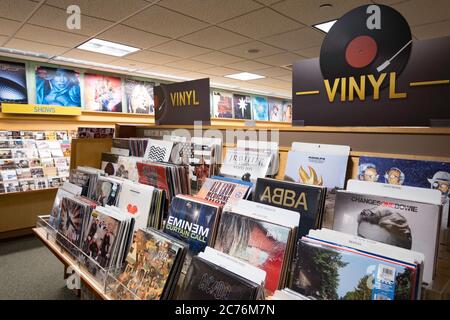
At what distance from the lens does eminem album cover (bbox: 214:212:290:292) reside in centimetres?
90

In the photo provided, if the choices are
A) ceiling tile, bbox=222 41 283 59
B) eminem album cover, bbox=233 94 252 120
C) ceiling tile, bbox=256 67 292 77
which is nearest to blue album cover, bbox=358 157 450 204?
ceiling tile, bbox=222 41 283 59

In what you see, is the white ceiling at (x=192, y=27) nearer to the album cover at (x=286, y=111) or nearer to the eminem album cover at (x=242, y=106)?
the eminem album cover at (x=242, y=106)

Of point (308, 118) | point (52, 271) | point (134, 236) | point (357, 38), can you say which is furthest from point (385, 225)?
point (52, 271)

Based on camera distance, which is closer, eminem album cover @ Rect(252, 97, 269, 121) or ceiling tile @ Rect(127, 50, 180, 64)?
ceiling tile @ Rect(127, 50, 180, 64)

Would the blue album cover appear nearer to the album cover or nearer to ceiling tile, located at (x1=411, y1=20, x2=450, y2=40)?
ceiling tile, located at (x1=411, y1=20, x2=450, y2=40)

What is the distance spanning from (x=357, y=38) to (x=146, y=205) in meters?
1.11

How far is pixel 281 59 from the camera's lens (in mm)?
4840

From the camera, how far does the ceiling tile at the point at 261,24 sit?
2979 millimetres

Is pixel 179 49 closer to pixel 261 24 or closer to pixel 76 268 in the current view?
pixel 261 24

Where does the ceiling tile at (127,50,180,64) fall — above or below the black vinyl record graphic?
above

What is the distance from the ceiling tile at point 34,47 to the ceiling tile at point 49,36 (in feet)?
0.62

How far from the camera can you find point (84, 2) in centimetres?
264

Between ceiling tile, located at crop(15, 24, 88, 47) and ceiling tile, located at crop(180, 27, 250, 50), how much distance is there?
1390 mm
